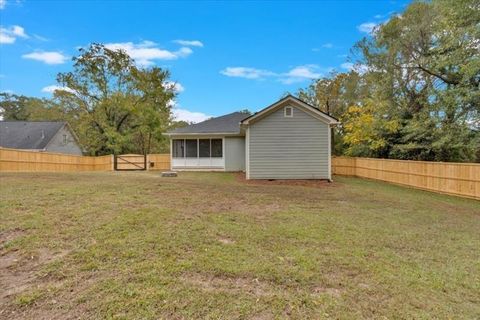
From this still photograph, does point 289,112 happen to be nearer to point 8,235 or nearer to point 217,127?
point 217,127

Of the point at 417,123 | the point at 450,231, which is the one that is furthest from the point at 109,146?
the point at 450,231

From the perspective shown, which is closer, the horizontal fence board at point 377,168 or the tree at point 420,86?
the horizontal fence board at point 377,168

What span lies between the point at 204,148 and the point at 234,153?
2063 millimetres

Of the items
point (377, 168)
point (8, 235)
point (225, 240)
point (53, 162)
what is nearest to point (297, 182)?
point (377, 168)

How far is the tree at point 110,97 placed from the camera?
77.7ft

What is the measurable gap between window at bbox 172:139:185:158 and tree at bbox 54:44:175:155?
775cm

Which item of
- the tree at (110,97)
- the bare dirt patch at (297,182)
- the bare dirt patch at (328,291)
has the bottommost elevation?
the bare dirt patch at (328,291)

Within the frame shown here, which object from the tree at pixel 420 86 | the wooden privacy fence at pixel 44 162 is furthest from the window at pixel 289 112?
the wooden privacy fence at pixel 44 162

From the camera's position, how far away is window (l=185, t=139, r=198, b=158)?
19.0 metres

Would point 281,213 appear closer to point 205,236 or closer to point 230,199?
point 230,199

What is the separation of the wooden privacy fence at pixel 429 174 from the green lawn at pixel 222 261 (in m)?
4.92

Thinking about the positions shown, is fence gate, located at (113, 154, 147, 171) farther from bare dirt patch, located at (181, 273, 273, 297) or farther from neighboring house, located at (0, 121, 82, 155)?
bare dirt patch, located at (181, 273, 273, 297)

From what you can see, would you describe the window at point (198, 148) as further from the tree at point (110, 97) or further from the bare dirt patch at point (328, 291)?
the bare dirt patch at point (328, 291)

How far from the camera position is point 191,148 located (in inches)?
749
